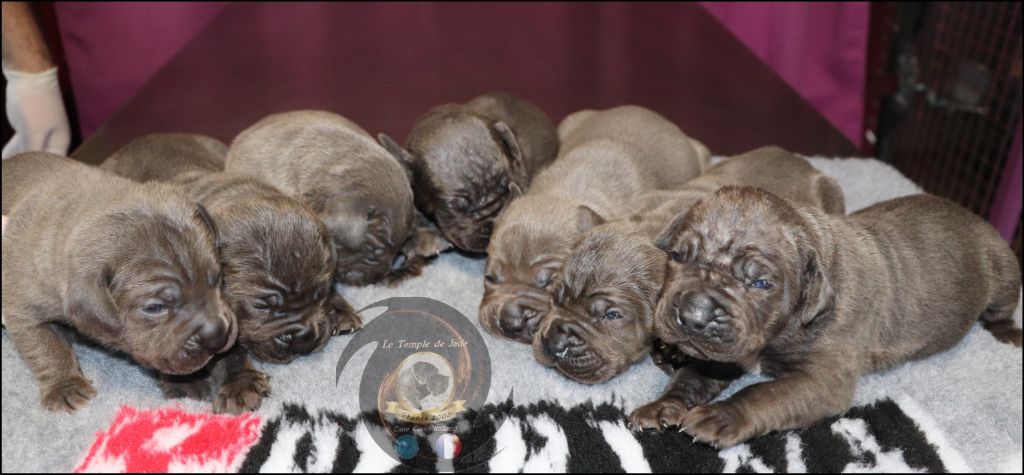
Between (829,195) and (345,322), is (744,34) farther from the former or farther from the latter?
(345,322)

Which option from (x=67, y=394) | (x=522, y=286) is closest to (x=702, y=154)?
(x=522, y=286)

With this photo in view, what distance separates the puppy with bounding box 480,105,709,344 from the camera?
364cm

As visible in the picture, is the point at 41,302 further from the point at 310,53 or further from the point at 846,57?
the point at 846,57

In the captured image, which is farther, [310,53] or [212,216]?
[310,53]

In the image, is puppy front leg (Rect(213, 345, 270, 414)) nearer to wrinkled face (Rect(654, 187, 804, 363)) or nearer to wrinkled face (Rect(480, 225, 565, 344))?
wrinkled face (Rect(480, 225, 565, 344))

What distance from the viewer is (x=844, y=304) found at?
10.6ft

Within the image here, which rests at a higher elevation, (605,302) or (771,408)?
A: (605,302)

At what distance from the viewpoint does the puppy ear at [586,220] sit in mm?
3645

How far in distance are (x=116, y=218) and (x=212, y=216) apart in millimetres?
365

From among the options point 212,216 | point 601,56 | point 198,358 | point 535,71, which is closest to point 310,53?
point 535,71

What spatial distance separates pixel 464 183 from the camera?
4.20 meters

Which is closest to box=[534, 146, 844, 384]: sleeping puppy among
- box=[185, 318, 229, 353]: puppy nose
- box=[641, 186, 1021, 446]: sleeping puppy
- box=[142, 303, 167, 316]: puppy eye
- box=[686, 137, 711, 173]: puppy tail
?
box=[641, 186, 1021, 446]: sleeping puppy

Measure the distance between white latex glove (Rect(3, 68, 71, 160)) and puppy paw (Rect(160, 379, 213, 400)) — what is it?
1.13 metres

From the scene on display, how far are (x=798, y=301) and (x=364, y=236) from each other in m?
1.90
